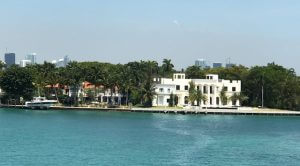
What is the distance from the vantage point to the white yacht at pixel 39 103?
135 m

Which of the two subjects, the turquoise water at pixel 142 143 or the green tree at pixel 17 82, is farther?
the green tree at pixel 17 82

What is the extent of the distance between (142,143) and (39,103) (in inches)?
2843

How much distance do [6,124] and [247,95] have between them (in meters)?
70.5

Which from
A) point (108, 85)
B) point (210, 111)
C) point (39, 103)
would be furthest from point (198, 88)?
point (39, 103)

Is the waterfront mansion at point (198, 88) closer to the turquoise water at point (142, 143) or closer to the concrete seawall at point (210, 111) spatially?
the concrete seawall at point (210, 111)

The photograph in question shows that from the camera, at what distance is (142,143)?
6688cm

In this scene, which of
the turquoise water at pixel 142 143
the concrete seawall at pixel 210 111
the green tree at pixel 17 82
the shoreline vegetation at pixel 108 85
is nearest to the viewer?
the turquoise water at pixel 142 143

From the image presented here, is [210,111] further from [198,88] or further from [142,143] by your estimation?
[142,143]

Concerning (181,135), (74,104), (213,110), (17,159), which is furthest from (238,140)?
(74,104)

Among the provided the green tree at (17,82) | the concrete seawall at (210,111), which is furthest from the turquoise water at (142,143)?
the green tree at (17,82)

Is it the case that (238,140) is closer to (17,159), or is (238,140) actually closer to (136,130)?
(136,130)

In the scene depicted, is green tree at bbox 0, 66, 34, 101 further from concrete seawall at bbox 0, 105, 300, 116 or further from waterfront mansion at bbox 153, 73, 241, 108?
waterfront mansion at bbox 153, 73, 241, 108

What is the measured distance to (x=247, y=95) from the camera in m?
145

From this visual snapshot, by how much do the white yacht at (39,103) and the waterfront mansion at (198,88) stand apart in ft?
76.4
